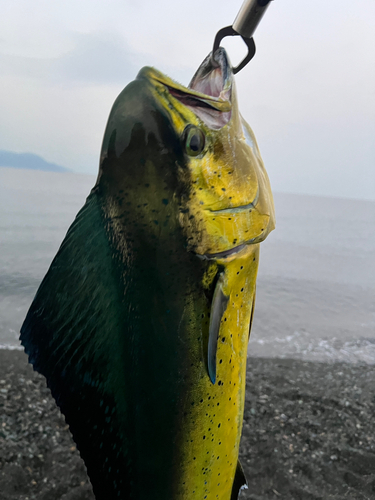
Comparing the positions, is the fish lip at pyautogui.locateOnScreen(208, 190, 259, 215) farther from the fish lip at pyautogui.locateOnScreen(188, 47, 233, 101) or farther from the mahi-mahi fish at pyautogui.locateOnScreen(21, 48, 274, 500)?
the fish lip at pyautogui.locateOnScreen(188, 47, 233, 101)

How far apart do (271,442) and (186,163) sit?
430 cm

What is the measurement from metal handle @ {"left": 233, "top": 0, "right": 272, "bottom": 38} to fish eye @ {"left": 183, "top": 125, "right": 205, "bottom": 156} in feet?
1.26

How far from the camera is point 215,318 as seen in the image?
1.27 m

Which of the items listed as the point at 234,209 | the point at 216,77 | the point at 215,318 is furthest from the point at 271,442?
the point at 216,77

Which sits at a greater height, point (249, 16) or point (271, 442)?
point (249, 16)

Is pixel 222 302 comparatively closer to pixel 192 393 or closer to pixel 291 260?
pixel 192 393

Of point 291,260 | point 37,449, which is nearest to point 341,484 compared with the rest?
point 37,449

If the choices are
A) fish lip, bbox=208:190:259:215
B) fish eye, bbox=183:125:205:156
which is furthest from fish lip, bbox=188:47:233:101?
fish lip, bbox=208:190:259:215

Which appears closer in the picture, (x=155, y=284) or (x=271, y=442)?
(x=155, y=284)

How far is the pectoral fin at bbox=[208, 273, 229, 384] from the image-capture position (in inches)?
49.6

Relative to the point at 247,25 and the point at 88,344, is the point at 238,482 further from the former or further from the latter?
the point at 247,25

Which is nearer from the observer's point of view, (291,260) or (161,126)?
(161,126)

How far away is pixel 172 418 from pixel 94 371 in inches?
12.2

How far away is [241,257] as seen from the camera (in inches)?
51.1
